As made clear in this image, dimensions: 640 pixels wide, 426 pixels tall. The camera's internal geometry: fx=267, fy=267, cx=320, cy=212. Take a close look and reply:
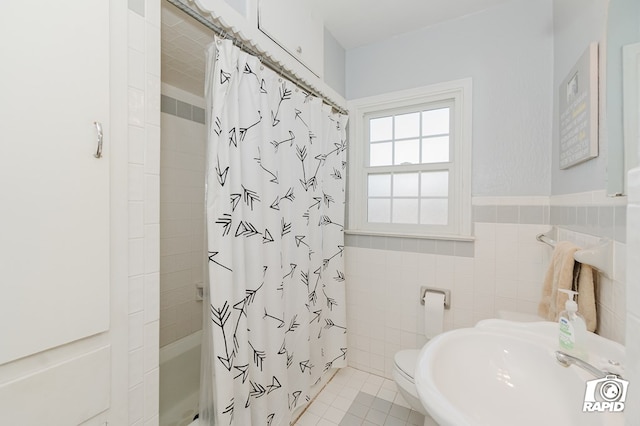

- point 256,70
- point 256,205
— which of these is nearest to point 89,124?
point 256,205

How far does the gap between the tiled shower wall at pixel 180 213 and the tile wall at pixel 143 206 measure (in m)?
1.21

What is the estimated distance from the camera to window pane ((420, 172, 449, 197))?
6.21ft

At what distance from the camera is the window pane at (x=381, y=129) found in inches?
82.4

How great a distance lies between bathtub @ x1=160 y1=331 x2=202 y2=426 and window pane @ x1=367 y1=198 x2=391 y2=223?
1.69m

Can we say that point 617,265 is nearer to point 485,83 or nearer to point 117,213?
point 485,83

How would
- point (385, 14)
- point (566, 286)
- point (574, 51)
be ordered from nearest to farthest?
point (566, 286) → point (574, 51) → point (385, 14)

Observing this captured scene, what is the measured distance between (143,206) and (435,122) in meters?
1.87

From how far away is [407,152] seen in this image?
6.66 feet

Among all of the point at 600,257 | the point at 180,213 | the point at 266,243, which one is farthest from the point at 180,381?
the point at 600,257

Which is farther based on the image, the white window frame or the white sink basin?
the white window frame

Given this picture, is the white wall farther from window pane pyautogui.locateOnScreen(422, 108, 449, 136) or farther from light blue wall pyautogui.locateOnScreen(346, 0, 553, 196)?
window pane pyautogui.locateOnScreen(422, 108, 449, 136)

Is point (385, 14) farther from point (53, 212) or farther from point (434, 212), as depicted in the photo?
point (53, 212)

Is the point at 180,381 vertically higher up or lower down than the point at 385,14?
lower down

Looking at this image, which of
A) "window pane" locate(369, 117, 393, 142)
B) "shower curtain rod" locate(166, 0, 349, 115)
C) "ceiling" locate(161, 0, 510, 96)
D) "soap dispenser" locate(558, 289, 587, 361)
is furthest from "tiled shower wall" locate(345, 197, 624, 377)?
"ceiling" locate(161, 0, 510, 96)
